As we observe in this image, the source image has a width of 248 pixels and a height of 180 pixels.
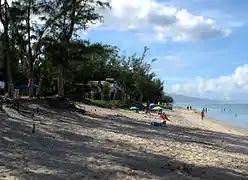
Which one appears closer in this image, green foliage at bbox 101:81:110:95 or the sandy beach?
the sandy beach

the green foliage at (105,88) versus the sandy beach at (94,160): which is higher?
the green foliage at (105,88)

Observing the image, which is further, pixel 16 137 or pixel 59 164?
pixel 16 137

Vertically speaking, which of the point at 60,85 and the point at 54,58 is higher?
the point at 54,58

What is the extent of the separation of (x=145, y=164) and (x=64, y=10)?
1639cm

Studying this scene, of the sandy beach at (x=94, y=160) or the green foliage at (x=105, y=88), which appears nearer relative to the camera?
the sandy beach at (x=94, y=160)

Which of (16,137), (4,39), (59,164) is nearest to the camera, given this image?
(59,164)

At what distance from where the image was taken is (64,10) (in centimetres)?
2248

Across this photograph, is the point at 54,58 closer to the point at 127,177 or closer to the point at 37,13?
the point at 37,13

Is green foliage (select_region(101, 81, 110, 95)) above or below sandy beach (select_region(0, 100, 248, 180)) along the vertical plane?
above

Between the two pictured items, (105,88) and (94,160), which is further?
(105,88)

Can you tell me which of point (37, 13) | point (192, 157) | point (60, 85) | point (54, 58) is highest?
point (37, 13)

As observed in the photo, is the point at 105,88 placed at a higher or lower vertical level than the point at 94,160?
higher

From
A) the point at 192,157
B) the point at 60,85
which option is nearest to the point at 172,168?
the point at 192,157

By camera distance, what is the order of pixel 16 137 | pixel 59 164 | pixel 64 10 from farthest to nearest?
pixel 64 10 → pixel 16 137 → pixel 59 164
